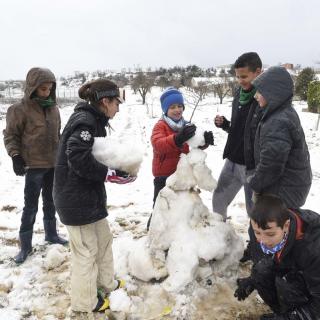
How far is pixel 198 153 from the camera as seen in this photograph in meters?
2.97

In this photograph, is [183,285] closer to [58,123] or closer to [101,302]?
[101,302]

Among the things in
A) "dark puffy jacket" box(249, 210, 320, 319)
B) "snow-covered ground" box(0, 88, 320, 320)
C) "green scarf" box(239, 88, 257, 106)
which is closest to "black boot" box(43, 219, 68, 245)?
"snow-covered ground" box(0, 88, 320, 320)

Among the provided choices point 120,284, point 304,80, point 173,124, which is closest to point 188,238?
point 120,284

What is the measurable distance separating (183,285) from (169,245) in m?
0.37

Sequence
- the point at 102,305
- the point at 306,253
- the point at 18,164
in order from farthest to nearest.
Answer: the point at 18,164
the point at 102,305
the point at 306,253

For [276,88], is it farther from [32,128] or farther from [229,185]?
[32,128]

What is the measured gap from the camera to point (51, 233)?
3.84 meters

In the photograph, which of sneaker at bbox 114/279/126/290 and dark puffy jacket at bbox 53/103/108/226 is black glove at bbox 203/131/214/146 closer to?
dark puffy jacket at bbox 53/103/108/226

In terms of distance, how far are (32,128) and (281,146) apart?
7.80 feet

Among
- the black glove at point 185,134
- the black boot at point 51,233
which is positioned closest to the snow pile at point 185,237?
the black glove at point 185,134

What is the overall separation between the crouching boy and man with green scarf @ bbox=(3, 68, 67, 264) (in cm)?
225

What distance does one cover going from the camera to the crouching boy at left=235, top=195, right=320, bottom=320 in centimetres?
200

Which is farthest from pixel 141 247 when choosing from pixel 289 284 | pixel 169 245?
pixel 289 284

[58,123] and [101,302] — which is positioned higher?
[58,123]
